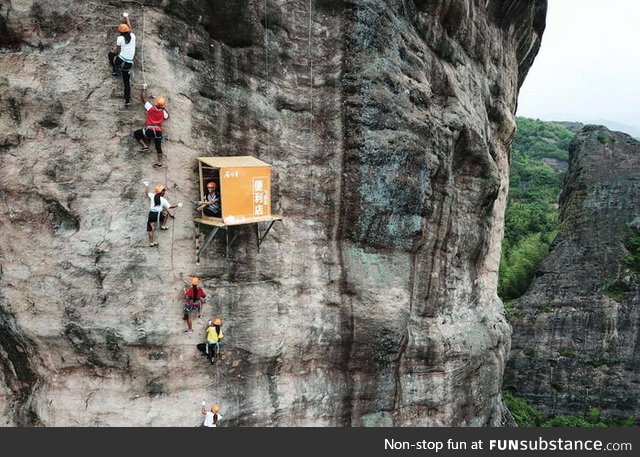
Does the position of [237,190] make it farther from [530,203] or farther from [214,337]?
[530,203]

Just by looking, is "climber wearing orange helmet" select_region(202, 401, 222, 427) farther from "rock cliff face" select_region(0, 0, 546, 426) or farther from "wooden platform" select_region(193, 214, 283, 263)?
"wooden platform" select_region(193, 214, 283, 263)

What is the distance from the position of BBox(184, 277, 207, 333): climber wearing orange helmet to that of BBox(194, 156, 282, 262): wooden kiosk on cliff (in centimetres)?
56

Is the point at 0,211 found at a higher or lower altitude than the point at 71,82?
lower

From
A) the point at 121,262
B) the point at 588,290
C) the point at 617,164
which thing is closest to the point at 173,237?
the point at 121,262

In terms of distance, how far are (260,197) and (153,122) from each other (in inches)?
85.8

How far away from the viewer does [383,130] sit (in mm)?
11445

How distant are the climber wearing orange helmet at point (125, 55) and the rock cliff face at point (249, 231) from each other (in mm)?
220

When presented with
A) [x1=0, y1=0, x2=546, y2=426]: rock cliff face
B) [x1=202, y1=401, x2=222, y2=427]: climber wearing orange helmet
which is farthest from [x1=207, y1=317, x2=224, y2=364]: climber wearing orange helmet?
[x1=202, y1=401, x2=222, y2=427]: climber wearing orange helmet

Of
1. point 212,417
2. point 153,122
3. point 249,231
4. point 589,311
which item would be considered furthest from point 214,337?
point 589,311

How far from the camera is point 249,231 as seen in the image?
10.6 metres

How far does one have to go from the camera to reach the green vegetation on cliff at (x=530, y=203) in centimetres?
3136

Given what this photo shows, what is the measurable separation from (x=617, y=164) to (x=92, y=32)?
27.2 m

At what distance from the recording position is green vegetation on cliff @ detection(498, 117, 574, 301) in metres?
31.4

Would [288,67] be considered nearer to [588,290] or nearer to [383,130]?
[383,130]
